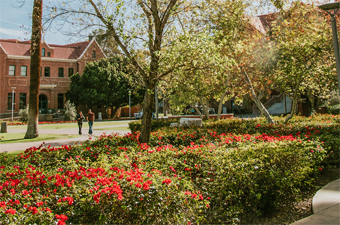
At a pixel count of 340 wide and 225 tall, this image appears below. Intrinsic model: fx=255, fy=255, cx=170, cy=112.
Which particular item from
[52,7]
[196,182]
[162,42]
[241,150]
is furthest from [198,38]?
[52,7]

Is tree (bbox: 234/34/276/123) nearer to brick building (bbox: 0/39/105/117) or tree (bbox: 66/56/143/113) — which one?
tree (bbox: 66/56/143/113)

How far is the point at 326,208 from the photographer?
411 cm

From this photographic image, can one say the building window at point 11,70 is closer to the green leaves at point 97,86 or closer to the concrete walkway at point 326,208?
the green leaves at point 97,86

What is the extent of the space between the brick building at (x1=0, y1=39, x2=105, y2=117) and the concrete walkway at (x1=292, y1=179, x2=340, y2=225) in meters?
41.3

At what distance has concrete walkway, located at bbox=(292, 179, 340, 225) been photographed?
12.0 ft

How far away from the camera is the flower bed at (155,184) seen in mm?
2730

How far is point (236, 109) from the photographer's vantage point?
152 feet

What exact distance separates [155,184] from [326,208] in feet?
9.78

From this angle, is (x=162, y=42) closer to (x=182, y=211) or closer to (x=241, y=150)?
(x=241, y=150)

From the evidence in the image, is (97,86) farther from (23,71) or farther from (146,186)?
(146,186)

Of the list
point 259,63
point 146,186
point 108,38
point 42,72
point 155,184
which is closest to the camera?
point 146,186

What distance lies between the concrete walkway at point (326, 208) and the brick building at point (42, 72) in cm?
4131

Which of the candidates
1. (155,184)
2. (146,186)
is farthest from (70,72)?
(146,186)

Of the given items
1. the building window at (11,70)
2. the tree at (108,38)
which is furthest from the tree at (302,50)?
the building window at (11,70)
